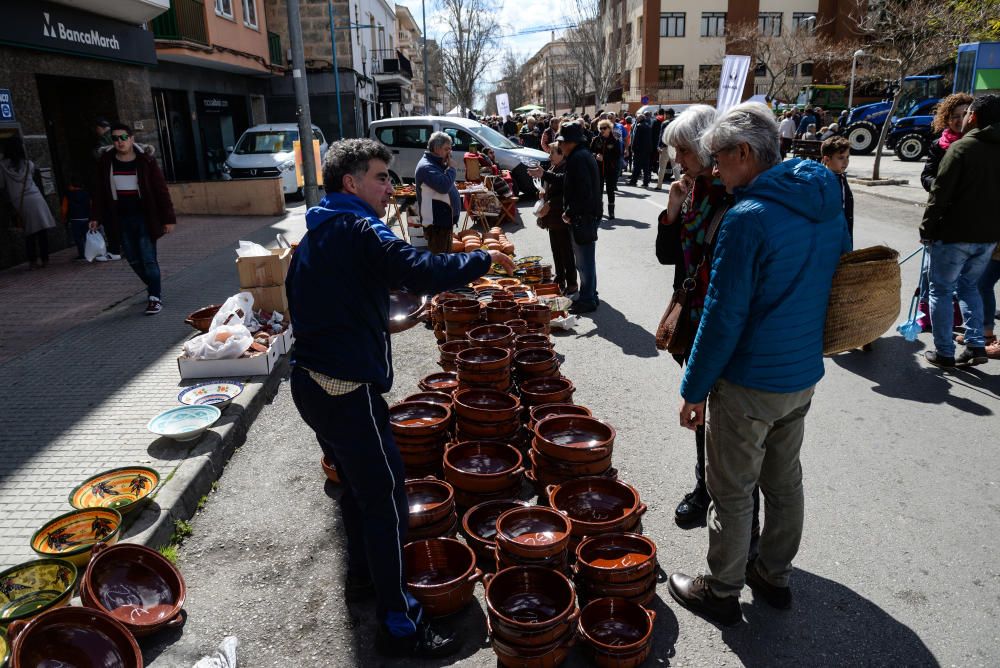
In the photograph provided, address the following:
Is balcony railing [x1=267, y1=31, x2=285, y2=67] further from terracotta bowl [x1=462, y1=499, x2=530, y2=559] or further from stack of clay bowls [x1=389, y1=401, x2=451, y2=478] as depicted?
terracotta bowl [x1=462, y1=499, x2=530, y2=559]

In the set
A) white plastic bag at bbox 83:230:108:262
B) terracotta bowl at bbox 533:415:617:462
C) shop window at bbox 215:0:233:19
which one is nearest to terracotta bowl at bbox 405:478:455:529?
terracotta bowl at bbox 533:415:617:462

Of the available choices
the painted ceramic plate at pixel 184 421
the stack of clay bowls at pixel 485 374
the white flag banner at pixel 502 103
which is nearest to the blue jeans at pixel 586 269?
the stack of clay bowls at pixel 485 374

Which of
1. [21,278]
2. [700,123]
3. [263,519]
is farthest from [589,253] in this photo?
[21,278]

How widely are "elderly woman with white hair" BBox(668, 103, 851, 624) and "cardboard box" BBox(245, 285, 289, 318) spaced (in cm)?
506

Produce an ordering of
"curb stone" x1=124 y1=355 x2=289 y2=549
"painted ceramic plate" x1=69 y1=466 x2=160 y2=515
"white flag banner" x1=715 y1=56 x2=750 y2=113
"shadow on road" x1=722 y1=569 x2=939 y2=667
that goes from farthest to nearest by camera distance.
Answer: "white flag banner" x1=715 y1=56 x2=750 y2=113
"painted ceramic plate" x1=69 y1=466 x2=160 y2=515
"curb stone" x1=124 y1=355 x2=289 y2=549
"shadow on road" x1=722 y1=569 x2=939 y2=667

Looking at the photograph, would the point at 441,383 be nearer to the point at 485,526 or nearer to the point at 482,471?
the point at 482,471

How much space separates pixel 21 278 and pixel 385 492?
9351 millimetres

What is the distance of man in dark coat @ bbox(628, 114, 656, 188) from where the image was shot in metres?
18.6

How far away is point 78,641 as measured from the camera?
8.20 feet

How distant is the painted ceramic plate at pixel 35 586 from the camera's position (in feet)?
9.56

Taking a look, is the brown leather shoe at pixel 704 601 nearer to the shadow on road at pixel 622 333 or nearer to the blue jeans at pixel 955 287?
the shadow on road at pixel 622 333

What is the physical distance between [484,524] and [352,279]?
66.0 inches

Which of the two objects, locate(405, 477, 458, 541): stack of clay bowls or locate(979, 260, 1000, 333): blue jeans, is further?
locate(979, 260, 1000, 333): blue jeans

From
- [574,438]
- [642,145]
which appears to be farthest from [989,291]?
[642,145]
